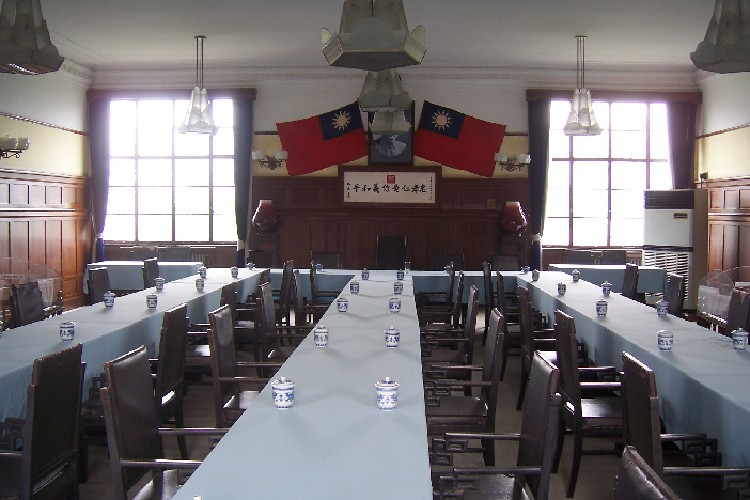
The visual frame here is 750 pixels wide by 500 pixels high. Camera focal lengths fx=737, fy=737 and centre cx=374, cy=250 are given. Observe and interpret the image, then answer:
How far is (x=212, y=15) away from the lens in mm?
8633

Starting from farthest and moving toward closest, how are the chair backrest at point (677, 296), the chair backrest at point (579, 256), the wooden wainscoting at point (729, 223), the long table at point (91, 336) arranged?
the chair backrest at point (579, 256) → the wooden wainscoting at point (729, 223) → the chair backrest at point (677, 296) → the long table at point (91, 336)

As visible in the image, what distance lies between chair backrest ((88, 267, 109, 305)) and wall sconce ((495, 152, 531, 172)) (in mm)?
6523

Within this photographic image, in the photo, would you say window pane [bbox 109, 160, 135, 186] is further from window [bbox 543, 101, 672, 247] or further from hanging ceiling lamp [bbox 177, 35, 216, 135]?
window [bbox 543, 101, 672, 247]

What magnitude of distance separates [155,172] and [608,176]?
7.45 metres

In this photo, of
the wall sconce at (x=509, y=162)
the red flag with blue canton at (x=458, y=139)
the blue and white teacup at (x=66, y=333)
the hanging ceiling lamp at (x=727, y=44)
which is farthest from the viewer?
the red flag with blue canton at (x=458, y=139)

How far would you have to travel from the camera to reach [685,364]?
365cm

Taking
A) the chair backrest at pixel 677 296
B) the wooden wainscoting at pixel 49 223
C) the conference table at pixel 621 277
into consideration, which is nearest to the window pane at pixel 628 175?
the conference table at pixel 621 277

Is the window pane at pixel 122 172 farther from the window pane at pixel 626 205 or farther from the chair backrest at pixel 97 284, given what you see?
the window pane at pixel 626 205

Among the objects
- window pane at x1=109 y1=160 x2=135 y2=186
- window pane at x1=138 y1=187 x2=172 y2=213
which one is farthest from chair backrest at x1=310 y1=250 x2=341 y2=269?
window pane at x1=109 y1=160 x2=135 y2=186

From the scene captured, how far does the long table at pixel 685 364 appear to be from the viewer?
2.95 meters

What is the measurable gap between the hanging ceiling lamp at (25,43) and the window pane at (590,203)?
8.95 m

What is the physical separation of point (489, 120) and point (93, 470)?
28.9ft

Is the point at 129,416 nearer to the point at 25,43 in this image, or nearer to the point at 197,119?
the point at 25,43

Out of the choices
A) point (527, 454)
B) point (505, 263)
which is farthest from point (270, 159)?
point (527, 454)
